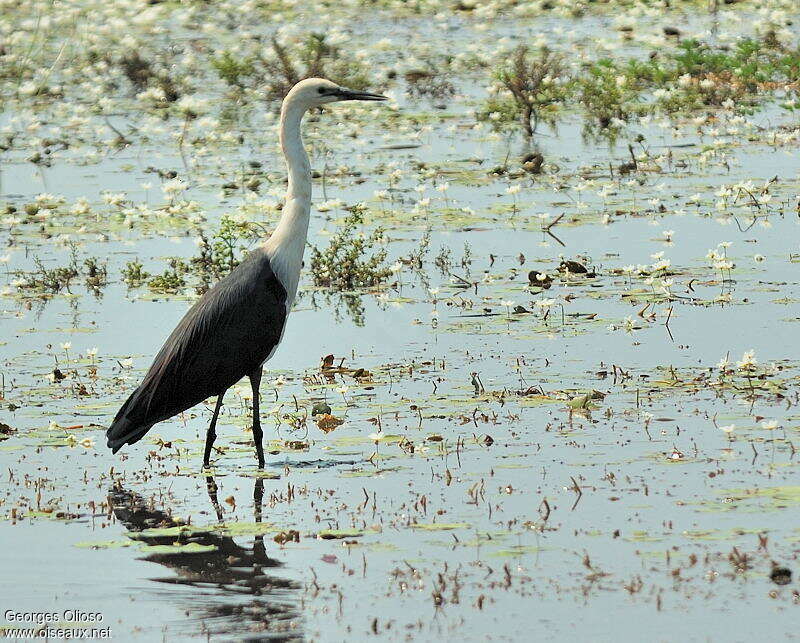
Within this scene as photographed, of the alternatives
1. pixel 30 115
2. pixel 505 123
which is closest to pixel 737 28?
pixel 505 123

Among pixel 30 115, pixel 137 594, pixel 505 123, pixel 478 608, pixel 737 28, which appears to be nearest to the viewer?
pixel 478 608

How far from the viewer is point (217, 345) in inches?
315

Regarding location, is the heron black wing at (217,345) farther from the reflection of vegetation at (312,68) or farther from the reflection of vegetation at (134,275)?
the reflection of vegetation at (312,68)

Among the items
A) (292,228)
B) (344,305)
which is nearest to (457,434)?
(292,228)

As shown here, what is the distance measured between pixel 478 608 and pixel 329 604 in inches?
21.3

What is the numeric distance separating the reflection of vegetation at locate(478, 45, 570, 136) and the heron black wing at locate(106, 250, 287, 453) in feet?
27.1

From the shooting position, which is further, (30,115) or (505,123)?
(30,115)

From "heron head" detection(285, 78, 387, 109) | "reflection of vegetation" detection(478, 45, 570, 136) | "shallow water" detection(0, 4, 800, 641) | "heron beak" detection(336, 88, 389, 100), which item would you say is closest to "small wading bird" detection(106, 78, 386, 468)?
"shallow water" detection(0, 4, 800, 641)

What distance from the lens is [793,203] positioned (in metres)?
12.6

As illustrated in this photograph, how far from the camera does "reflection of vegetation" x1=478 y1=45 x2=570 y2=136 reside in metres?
16.2

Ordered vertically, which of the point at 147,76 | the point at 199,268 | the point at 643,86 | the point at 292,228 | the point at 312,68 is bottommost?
the point at 292,228

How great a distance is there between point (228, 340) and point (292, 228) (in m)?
0.71

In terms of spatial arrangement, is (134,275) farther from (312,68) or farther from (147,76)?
(147,76)

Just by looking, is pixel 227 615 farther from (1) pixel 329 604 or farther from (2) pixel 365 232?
(2) pixel 365 232
